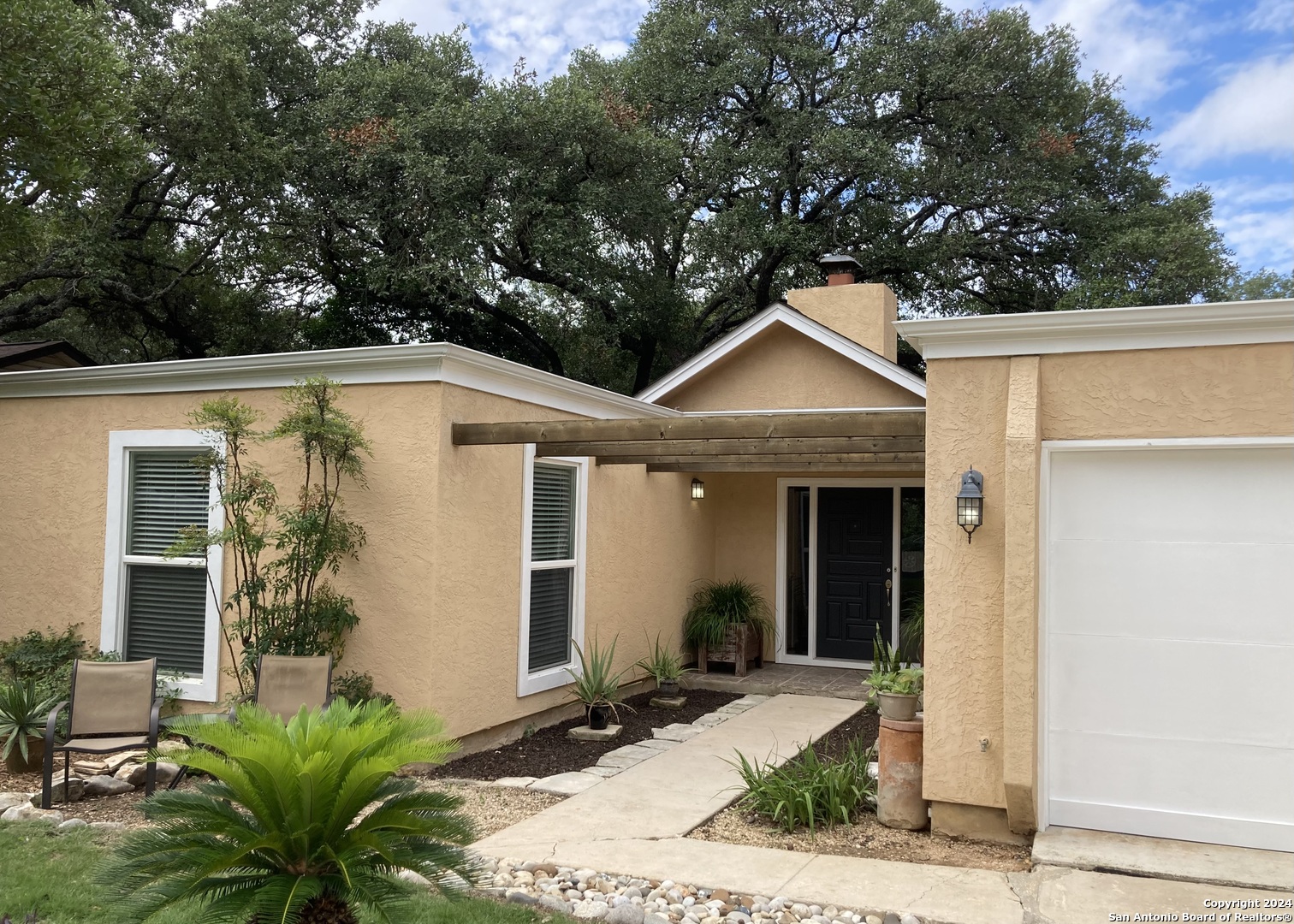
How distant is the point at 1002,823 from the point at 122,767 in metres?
5.72

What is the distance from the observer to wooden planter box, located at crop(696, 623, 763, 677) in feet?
37.7

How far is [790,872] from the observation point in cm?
506

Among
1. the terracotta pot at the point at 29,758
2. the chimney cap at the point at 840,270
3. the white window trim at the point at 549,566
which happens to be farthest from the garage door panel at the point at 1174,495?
the chimney cap at the point at 840,270

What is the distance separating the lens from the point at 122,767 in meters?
6.71

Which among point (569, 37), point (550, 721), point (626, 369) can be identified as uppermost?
point (569, 37)

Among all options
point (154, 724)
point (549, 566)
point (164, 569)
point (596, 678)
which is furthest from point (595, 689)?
point (164, 569)

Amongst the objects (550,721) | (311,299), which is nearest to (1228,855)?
(550,721)

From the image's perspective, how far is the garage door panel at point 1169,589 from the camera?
5355 millimetres

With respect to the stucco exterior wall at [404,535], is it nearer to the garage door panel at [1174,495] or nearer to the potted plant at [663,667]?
the potted plant at [663,667]

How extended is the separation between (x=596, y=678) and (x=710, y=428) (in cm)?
286

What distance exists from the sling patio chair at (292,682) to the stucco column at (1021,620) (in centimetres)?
439

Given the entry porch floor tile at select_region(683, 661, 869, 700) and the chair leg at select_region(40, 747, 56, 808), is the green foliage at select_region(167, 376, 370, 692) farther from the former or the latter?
the entry porch floor tile at select_region(683, 661, 869, 700)

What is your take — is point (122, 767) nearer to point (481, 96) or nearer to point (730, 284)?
point (481, 96)

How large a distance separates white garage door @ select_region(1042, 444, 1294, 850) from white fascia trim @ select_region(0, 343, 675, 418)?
4.25 meters
